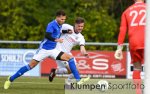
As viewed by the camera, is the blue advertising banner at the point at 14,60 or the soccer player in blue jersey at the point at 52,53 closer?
the soccer player in blue jersey at the point at 52,53

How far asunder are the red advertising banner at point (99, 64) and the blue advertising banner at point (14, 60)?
2.04ft

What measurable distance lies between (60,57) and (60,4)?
1925 centimetres

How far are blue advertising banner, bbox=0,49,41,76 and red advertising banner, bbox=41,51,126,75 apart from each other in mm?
621

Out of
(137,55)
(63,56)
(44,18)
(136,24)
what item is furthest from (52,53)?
(44,18)

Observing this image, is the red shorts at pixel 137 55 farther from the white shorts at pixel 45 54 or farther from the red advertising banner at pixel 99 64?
the red advertising banner at pixel 99 64

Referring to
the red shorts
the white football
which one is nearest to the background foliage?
the white football

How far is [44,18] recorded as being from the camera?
32406 millimetres

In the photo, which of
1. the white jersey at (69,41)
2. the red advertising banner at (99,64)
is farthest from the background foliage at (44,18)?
the white jersey at (69,41)

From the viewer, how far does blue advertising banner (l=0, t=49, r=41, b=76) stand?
21.2m

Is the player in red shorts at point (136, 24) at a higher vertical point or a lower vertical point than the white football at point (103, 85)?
higher

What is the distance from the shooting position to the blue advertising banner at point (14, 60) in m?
21.2

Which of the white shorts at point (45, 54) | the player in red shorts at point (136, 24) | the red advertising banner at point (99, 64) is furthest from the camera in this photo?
the red advertising banner at point (99, 64)

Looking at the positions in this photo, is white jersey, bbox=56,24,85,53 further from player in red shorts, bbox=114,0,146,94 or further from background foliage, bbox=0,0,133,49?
background foliage, bbox=0,0,133,49

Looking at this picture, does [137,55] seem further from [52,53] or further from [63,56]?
[52,53]
